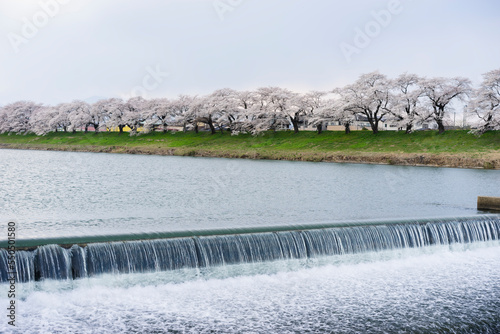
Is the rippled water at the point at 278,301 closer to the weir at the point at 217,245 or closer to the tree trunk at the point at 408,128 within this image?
the weir at the point at 217,245

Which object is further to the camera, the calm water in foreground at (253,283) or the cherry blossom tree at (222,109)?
the cherry blossom tree at (222,109)

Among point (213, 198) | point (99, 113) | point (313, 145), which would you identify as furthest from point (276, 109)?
point (213, 198)

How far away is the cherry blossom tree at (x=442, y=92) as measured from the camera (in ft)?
215

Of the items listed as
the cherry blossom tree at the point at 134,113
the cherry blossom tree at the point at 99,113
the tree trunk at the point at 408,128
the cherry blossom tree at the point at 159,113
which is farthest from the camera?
the cherry blossom tree at the point at 99,113

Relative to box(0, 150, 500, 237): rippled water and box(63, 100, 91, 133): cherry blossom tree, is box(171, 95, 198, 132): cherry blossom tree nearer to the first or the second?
box(63, 100, 91, 133): cherry blossom tree

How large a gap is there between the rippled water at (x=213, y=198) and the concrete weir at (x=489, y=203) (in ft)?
2.44

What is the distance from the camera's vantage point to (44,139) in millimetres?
92938

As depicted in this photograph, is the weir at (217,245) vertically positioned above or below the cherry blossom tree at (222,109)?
below

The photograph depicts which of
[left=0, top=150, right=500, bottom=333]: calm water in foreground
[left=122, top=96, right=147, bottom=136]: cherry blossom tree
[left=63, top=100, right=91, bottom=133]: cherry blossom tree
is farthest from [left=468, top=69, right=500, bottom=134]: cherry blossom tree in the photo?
[left=63, top=100, right=91, bottom=133]: cherry blossom tree

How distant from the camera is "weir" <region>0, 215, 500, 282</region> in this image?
475 inches

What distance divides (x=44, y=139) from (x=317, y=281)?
90.7m

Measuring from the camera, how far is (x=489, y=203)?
23.9 metres

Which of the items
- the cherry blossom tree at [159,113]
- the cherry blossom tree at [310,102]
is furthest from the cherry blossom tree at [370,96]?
the cherry blossom tree at [159,113]

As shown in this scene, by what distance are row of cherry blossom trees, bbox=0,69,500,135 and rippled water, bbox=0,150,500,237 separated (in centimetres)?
2625
